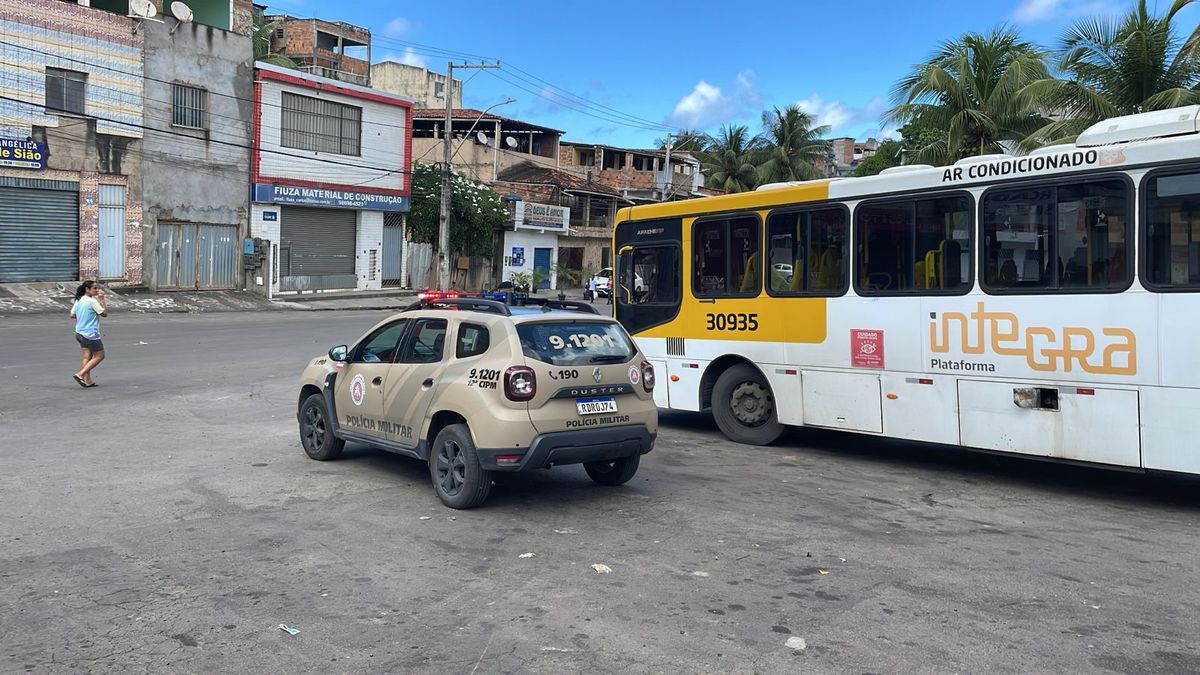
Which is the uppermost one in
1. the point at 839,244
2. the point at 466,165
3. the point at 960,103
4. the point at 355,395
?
the point at 466,165

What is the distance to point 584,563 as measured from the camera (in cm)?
644

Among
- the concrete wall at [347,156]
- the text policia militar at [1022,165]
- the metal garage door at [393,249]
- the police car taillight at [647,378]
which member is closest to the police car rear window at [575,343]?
the police car taillight at [647,378]

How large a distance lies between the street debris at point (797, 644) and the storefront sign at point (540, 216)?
44779 mm

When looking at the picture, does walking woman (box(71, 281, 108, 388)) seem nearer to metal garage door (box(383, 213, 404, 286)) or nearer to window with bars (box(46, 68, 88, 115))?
window with bars (box(46, 68, 88, 115))

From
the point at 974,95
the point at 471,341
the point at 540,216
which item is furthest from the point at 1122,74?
the point at 540,216

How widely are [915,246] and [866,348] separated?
116cm

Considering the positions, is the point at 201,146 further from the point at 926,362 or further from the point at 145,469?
the point at 926,362

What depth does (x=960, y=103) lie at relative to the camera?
2488 centimetres

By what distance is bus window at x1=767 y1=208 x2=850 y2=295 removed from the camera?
34.8ft

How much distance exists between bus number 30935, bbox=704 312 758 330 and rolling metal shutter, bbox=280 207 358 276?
1103 inches

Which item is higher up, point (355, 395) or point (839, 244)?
point (839, 244)

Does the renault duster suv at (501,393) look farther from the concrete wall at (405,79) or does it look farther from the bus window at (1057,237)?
the concrete wall at (405,79)

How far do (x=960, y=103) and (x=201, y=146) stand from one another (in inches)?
959

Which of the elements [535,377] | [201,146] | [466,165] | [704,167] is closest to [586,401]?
[535,377]
